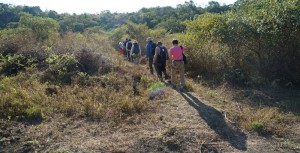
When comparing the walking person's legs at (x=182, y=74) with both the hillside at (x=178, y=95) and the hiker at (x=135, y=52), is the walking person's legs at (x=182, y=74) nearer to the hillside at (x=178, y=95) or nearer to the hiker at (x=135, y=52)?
the hillside at (x=178, y=95)

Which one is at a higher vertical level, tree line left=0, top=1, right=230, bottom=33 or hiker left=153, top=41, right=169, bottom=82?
tree line left=0, top=1, right=230, bottom=33

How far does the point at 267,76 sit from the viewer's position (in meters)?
9.77

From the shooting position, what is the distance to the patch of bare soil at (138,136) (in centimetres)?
540

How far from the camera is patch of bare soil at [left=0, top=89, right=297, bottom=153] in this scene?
540 cm

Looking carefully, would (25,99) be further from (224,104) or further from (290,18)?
(290,18)

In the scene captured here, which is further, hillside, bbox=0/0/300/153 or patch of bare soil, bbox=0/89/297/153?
hillside, bbox=0/0/300/153

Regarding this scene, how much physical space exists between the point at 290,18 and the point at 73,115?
6790 mm

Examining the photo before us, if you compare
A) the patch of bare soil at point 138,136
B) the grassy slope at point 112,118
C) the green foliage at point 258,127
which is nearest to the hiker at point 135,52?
the grassy slope at point 112,118

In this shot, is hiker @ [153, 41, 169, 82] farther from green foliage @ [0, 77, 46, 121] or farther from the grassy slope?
green foliage @ [0, 77, 46, 121]

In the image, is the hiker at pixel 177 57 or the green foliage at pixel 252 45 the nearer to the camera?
the hiker at pixel 177 57

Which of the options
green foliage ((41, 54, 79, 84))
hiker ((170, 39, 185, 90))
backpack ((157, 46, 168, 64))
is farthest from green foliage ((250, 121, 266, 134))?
green foliage ((41, 54, 79, 84))

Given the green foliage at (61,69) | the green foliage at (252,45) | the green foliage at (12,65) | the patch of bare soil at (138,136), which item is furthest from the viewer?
the green foliage at (12,65)

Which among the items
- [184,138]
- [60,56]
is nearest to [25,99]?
[60,56]

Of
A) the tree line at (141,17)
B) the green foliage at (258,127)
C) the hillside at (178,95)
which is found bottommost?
the green foliage at (258,127)
